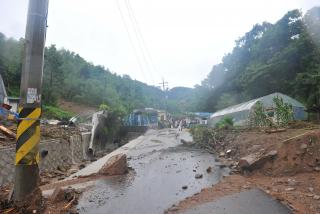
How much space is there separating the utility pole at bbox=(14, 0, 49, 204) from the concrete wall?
3941 millimetres

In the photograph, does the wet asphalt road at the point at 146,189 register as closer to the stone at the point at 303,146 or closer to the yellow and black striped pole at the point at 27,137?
the yellow and black striped pole at the point at 27,137

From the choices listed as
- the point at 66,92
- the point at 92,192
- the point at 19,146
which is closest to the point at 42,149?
the point at 92,192

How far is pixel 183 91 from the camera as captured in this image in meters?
117

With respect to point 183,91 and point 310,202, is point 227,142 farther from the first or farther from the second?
point 183,91

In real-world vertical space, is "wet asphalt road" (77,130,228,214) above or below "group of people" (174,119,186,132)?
below

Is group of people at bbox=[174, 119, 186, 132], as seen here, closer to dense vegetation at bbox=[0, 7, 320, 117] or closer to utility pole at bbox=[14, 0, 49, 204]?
dense vegetation at bbox=[0, 7, 320, 117]

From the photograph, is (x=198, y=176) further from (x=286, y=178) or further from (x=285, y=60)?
(x=285, y=60)

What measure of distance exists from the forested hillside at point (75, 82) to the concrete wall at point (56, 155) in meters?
15.6

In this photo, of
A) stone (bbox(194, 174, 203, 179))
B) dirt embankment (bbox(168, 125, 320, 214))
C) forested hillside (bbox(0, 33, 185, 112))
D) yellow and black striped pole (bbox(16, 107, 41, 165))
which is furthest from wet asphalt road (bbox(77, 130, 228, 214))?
forested hillside (bbox(0, 33, 185, 112))

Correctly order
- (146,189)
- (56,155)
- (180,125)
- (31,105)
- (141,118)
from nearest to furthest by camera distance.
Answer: (31,105) < (146,189) < (56,155) < (180,125) < (141,118)

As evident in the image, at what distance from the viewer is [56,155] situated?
13.2 metres

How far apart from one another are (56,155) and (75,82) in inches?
2147

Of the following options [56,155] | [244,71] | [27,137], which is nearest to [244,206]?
[27,137]

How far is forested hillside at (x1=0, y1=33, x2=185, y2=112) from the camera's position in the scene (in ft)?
148
